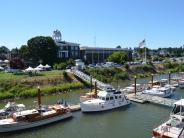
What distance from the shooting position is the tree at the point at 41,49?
96.2 meters

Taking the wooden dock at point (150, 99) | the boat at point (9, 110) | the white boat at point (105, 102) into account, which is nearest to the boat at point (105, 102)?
the white boat at point (105, 102)

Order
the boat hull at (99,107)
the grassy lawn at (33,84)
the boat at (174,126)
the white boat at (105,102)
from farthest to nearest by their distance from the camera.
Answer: the grassy lawn at (33,84) → the white boat at (105,102) → the boat hull at (99,107) → the boat at (174,126)

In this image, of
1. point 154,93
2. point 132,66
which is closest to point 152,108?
point 154,93

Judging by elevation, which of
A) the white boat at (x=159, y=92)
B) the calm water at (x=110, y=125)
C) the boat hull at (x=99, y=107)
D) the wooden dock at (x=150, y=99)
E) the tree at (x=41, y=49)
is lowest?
the calm water at (x=110, y=125)

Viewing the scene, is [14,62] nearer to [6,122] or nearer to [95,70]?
[95,70]

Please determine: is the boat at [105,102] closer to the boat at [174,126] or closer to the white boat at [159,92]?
the white boat at [159,92]

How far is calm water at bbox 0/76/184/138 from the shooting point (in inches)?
1359

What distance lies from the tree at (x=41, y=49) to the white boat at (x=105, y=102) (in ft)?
169

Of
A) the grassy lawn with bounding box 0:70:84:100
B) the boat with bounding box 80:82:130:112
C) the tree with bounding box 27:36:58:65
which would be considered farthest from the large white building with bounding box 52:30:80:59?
the boat with bounding box 80:82:130:112

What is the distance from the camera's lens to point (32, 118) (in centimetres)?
3738

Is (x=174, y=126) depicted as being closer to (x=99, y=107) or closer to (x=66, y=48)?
(x=99, y=107)

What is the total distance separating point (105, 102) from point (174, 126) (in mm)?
16639

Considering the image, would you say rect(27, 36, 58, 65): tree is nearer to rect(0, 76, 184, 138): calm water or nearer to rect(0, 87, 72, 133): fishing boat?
rect(0, 76, 184, 138): calm water

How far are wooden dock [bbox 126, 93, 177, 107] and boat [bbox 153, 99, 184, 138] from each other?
1534 centimetres
